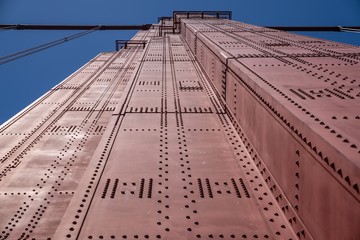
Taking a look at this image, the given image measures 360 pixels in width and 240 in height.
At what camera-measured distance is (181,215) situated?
382 cm

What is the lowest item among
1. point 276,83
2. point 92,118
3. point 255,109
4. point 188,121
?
point 92,118

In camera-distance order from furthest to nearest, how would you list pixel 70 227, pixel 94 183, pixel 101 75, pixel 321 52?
pixel 101 75 → pixel 321 52 → pixel 94 183 → pixel 70 227

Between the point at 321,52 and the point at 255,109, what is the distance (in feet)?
10.5

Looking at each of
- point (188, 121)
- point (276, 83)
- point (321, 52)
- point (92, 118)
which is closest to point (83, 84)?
point (92, 118)

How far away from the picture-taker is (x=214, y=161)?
5082 mm

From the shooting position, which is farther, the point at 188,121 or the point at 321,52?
the point at 321,52

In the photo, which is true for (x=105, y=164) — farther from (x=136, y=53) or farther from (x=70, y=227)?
(x=136, y=53)

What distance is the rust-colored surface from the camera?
10.3 ft

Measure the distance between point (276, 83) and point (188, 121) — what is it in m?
2.18

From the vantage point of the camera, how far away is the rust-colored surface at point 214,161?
315 cm

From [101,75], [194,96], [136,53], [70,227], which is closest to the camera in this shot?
[70,227]

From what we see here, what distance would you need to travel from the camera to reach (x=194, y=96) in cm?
843

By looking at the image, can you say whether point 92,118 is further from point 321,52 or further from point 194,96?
point 321,52

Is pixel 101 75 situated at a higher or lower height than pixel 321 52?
lower
